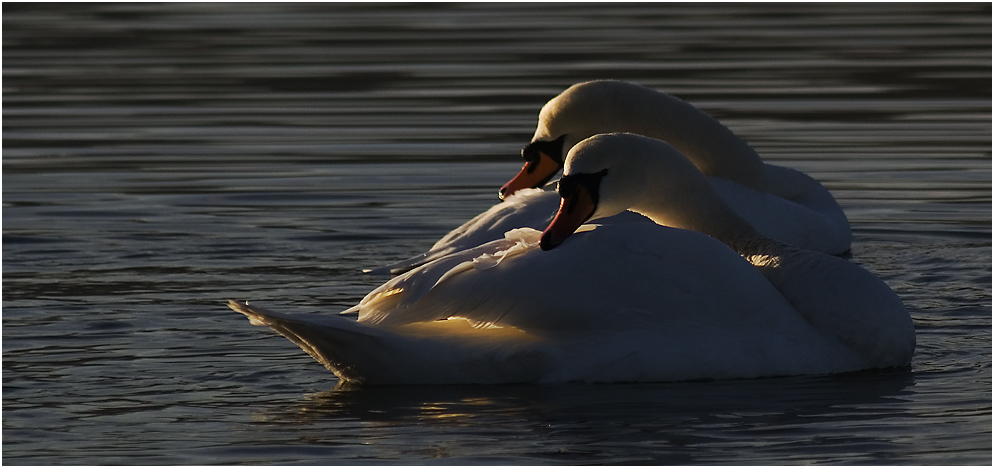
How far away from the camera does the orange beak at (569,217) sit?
6922mm

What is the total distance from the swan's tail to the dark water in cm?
9

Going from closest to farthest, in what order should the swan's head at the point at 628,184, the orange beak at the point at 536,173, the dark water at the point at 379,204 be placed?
1. the dark water at the point at 379,204
2. the swan's head at the point at 628,184
3. the orange beak at the point at 536,173

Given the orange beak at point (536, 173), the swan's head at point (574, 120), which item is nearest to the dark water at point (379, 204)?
the orange beak at point (536, 173)

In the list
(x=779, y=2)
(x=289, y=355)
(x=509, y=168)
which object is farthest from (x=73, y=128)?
(x=779, y=2)

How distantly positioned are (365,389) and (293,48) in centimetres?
1629

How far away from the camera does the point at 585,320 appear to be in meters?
6.65

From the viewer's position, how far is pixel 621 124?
1030 cm

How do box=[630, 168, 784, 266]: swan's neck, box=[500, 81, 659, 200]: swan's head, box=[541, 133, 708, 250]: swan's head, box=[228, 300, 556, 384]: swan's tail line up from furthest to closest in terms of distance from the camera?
box=[500, 81, 659, 200]: swan's head
box=[630, 168, 784, 266]: swan's neck
box=[541, 133, 708, 250]: swan's head
box=[228, 300, 556, 384]: swan's tail

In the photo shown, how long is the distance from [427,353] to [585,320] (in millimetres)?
616

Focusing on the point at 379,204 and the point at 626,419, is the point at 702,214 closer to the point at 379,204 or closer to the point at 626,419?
the point at 626,419

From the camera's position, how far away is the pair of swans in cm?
663

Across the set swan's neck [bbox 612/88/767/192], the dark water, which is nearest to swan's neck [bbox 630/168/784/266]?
the dark water

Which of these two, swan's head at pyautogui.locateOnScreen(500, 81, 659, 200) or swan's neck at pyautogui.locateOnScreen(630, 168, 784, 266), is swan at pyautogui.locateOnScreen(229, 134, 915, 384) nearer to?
swan's neck at pyautogui.locateOnScreen(630, 168, 784, 266)

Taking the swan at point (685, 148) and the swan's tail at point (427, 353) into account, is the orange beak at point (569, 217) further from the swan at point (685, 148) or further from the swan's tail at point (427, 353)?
the swan at point (685, 148)
